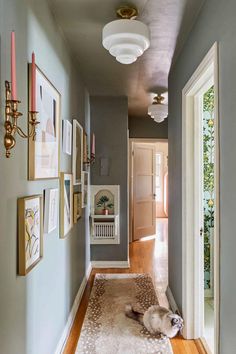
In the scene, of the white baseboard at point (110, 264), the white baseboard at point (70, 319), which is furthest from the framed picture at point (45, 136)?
the white baseboard at point (110, 264)

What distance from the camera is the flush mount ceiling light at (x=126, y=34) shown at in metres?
→ 1.84

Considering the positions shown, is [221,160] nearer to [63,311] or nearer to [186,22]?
[186,22]

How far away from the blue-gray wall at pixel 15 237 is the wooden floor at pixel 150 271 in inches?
8.5

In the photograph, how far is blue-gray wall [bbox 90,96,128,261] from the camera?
4.21 m

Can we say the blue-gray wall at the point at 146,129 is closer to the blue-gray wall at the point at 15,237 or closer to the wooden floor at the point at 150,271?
the wooden floor at the point at 150,271

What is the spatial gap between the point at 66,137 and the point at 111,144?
6.32 feet

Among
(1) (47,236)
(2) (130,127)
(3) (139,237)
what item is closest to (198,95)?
(1) (47,236)

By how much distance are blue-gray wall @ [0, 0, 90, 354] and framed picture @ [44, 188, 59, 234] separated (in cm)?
5

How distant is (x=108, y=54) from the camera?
265 cm

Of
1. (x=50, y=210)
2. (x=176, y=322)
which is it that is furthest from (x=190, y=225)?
(x=50, y=210)

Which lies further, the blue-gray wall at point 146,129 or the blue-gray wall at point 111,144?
the blue-gray wall at point 146,129

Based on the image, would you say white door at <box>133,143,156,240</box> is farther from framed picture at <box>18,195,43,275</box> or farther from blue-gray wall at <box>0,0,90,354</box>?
framed picture at <box>18,195,43,275</box>

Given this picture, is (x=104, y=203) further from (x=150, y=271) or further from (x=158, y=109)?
(x=158, y=109)

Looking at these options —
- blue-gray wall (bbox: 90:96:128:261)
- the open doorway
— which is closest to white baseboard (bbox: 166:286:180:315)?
blue-gray wall (bbox: 90:96:128:261)
